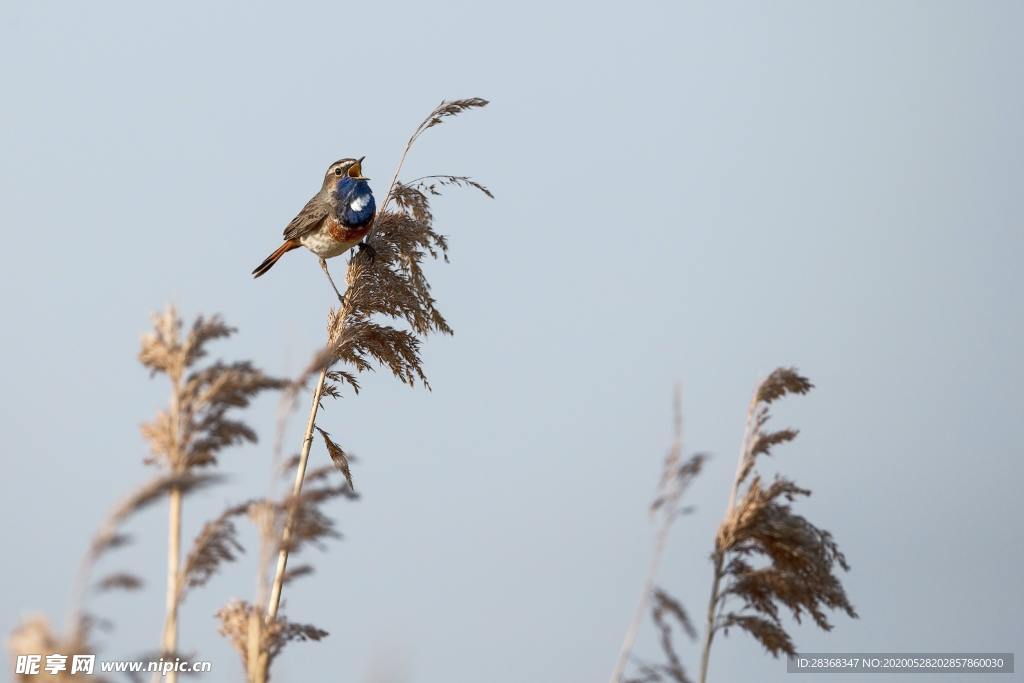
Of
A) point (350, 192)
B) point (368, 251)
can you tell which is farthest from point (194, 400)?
point (350, 192)

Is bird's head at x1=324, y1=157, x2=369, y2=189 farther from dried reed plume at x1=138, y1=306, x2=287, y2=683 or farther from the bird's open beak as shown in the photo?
dried reed plume at x1=138, y1=306, x2=287, y2=683

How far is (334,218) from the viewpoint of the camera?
26.1 ft

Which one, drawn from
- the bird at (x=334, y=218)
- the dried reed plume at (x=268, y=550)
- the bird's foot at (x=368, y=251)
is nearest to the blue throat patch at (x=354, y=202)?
the bird at (x=334, y=218)

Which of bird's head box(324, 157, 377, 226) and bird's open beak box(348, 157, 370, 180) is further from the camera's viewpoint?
bird's open beak box(348, 157, 370, 180)

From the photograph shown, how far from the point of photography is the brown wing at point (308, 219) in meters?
8.20

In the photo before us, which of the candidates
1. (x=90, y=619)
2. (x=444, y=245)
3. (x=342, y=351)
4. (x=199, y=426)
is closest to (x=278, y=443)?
(x=199, y=426)

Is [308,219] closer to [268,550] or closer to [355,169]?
[355,169]

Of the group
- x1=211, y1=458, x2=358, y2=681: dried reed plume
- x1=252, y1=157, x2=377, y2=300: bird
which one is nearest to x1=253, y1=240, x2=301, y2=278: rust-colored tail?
x1=252, y1=157, x2=377, y2=300: bird

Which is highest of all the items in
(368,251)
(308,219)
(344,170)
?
(344,170)

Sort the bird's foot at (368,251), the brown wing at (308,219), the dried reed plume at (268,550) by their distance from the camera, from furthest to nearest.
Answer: the brown wing at (308,219) < the bird's foot at (368,251) < the dried reed plume at (268,550)

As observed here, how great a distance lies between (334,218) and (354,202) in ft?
0.56

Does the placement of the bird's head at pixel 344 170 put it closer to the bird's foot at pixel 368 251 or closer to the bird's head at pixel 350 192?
the bird's head at pixel 350 192

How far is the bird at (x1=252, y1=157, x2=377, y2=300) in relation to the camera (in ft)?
25.7

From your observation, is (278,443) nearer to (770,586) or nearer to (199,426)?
(199,426)
